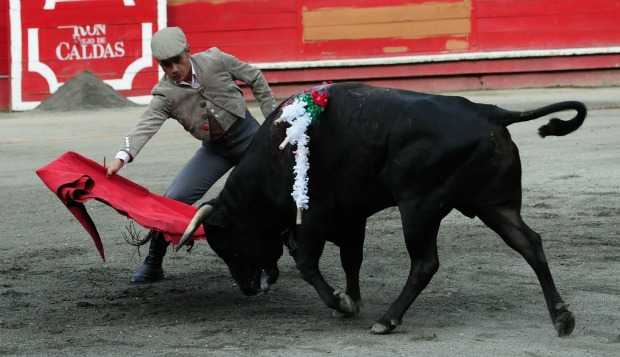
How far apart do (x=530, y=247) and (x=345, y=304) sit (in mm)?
741

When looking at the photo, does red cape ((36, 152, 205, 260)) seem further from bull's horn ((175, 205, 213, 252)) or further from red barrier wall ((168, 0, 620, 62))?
red barrier wall ((168, 0, 620, 62))

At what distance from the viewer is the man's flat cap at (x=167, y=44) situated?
502cm

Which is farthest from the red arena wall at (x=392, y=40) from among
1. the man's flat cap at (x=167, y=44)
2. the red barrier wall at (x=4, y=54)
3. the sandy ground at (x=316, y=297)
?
the man's flat cap at (x=167, y=44)

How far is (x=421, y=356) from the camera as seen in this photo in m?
4.16

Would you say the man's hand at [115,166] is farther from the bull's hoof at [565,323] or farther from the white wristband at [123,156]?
the bull's hoof at [565,323]

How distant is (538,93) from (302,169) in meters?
8.75

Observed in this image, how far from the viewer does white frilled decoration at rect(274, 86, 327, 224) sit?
470 cm

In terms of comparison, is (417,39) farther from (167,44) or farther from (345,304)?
(345,304)

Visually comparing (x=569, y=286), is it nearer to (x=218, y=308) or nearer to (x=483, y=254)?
(x=483, y=254)

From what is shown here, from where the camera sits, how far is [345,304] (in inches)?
188

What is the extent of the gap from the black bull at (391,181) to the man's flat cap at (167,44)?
491mm

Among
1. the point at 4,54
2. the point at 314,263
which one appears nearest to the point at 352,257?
the point at 314,263

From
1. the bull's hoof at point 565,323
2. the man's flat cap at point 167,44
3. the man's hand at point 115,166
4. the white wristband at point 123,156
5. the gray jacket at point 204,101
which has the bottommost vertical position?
the bull's hoof at point 565,323

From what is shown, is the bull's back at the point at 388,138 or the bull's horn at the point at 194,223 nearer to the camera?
the bull's back at the point at 388,138
